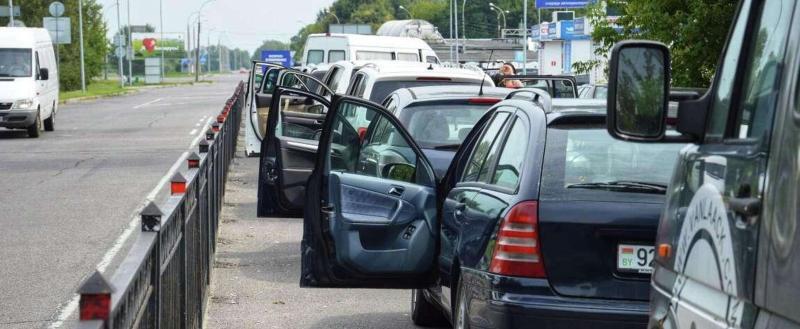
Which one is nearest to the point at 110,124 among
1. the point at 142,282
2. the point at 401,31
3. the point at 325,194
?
the point at 401,31

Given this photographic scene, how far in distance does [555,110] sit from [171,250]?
1.89 metres

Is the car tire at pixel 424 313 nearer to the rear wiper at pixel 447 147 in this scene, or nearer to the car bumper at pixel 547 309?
the rear wiper at pixel 447 147

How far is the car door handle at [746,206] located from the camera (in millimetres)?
3154

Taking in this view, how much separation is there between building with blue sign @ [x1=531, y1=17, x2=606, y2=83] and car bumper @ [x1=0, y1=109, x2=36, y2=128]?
51.4 meters

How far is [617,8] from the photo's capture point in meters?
17.9

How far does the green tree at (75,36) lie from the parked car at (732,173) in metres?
63.1

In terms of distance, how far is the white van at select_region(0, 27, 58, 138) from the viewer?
99.9ft

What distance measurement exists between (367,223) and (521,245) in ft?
5.06

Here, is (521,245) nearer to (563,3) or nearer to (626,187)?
(626,187)

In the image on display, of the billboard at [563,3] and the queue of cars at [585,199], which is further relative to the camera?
the billboard at [563,3]

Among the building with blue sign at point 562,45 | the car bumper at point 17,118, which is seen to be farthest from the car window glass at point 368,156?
the building with blue sign at point 562,45

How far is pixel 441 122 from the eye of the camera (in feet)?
35.3

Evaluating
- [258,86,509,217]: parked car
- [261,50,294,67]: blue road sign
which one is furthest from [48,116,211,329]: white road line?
[261,50,294,67]: blue road sign

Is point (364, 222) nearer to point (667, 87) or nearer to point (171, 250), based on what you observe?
point (171, 250)
